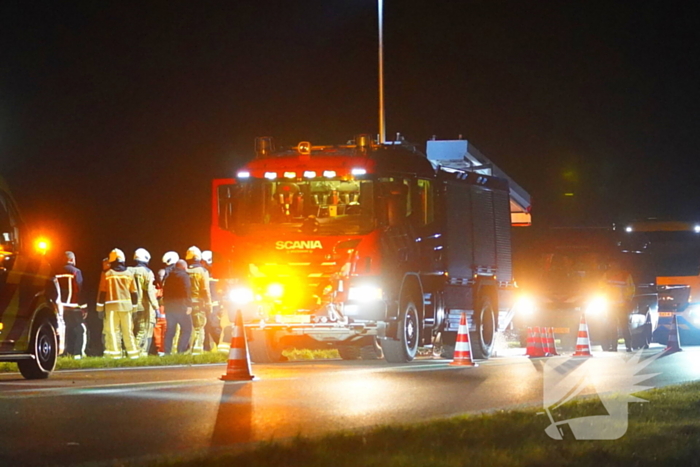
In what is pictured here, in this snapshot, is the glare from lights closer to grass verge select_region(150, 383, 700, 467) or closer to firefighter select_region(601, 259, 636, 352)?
grass verge select_region(150, 383, 700, 467)

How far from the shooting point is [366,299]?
17.7 meters

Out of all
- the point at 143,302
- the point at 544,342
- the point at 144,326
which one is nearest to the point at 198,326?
the point at 144,326

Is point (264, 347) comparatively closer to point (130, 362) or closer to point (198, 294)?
point (130, 362)

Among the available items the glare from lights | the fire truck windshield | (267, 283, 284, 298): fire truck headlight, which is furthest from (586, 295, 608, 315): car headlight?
the glare from lights

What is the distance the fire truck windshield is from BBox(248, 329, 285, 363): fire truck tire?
1.88 meters

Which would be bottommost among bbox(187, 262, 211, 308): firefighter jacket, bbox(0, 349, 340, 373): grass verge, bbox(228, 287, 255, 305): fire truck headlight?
bbox(0, 349, 340, 373): grass verge

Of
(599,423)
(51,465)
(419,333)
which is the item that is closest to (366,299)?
(419,333)

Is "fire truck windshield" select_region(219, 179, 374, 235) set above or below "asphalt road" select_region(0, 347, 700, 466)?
above

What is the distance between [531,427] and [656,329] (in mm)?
20665

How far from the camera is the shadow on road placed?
9086 millimetres

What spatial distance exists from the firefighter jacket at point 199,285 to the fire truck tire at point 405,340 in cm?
388

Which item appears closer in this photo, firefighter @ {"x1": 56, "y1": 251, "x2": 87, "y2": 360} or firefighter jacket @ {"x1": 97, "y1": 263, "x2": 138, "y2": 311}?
firefighter jacket @ {"x1": 97, "y1": 263, "x2": 138, "y2": 311}

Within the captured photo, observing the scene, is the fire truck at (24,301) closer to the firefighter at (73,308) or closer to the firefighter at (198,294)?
the firefighter at (73,308)

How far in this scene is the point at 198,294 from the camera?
2139 centimetres
